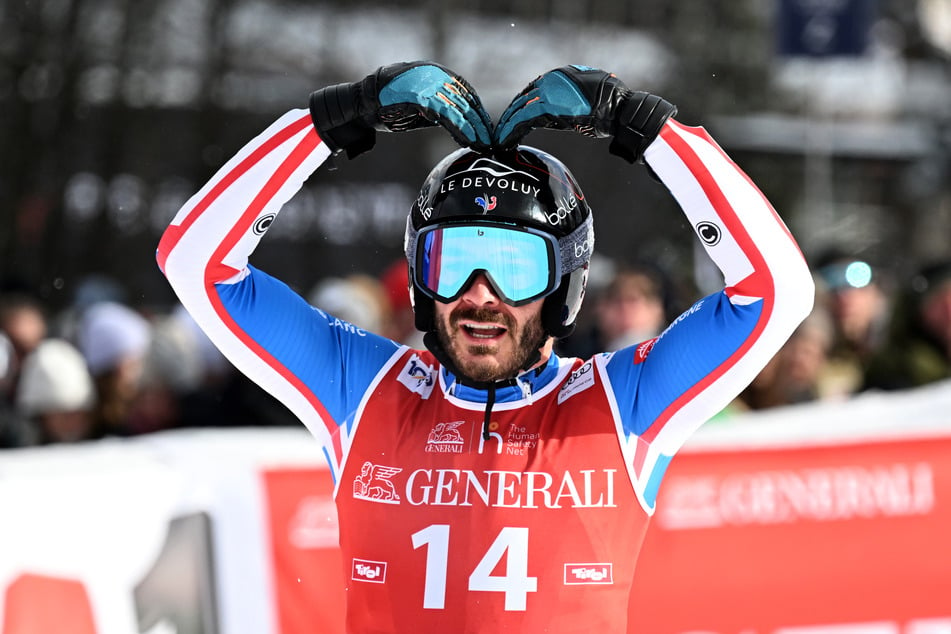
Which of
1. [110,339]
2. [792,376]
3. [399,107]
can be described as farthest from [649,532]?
[110,339]

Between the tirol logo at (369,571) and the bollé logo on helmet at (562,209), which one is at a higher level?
Result: the bollé logo on helmet at (562,209)

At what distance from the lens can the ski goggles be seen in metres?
2.84

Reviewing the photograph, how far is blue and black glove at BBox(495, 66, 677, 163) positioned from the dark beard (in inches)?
16.7

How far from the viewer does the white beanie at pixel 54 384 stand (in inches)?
235

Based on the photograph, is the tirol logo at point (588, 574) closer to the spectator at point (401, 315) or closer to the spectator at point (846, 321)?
the spectator at point (401, 315)

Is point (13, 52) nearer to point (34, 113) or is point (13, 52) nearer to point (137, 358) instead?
point (34, 113)

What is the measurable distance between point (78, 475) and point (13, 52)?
15.6ft

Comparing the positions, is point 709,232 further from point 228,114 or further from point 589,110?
point 228,114

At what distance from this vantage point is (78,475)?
177 inches

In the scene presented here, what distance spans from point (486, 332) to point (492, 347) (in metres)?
0.05

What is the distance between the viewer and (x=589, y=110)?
8.87 feet

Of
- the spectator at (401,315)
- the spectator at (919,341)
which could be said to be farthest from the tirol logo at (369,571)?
the spectator at (919,341)

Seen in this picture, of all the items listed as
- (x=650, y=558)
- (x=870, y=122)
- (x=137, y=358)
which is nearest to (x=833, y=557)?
(x=650, y=558)

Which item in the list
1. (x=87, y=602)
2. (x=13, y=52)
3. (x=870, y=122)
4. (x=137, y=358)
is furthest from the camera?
(x=870, y=122)
